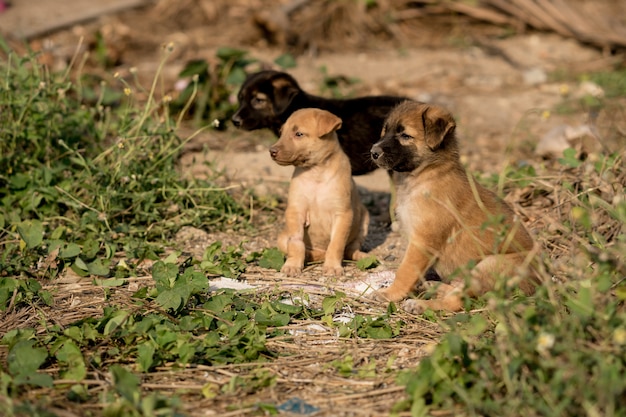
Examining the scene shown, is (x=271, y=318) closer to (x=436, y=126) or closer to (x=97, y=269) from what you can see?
(x=97, y=269)

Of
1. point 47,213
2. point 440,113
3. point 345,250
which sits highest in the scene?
point 440,113

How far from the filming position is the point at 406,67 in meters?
11.3

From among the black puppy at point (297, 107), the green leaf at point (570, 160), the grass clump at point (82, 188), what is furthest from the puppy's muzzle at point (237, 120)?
the green leaf at point (570, 160)

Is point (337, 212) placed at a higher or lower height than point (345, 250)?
higher

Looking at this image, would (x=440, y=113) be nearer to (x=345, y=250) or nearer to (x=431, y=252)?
(x=431, y=252)

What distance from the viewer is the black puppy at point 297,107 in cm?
709

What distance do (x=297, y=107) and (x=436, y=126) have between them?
7.13 feet

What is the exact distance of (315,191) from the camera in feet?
19.5

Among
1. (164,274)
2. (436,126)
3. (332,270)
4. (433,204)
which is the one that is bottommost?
(332,270)

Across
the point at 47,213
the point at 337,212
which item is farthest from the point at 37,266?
the point at 337,212


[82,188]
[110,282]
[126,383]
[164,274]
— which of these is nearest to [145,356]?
[126,383]

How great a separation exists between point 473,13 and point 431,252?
26.3 ft

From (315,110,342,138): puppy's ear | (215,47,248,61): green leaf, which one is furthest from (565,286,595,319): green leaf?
(215,47,248,61): green leaf

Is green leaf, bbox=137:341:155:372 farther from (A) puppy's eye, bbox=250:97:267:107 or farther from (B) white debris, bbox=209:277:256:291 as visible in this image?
(A) puppy's eye, bbox=250:97:267:107
